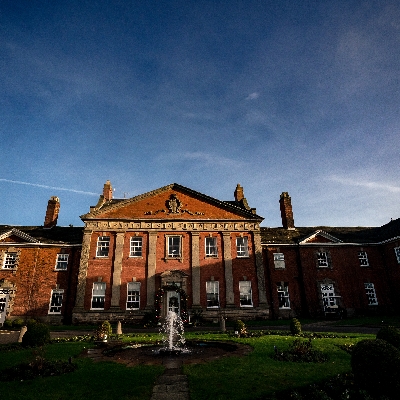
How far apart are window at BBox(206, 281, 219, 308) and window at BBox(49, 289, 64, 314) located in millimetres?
13448

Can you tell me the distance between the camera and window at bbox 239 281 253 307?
27203mm

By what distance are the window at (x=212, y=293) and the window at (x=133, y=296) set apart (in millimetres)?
6251

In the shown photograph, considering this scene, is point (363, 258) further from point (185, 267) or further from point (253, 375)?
point (253, 375)

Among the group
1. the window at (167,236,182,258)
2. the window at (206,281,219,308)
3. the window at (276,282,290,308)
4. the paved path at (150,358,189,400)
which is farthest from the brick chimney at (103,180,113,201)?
the paved path at (150,358,189,400)

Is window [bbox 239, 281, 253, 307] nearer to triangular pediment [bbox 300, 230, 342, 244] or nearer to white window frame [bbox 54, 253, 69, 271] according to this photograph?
triangular pediment [bbox 300, 230, 342, 244]

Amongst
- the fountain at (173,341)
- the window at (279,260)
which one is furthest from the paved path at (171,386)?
the window at (279,260)

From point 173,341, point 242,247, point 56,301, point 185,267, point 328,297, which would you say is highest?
point 242,247

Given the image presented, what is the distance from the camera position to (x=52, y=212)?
33.1 metres

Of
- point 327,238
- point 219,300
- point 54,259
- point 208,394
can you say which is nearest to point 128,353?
point 208,394

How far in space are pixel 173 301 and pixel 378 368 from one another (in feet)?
69.1

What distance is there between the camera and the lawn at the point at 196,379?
7250 millimetres

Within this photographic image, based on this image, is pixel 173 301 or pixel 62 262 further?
pixel 62 262

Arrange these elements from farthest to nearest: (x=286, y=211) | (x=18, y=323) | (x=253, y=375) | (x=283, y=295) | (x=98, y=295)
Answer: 1. (x=286, y=211)
2. (x=283, y=295)
3. (x=98, y=295)
4. (x=18, y=323)
5. (x=253, y=375)

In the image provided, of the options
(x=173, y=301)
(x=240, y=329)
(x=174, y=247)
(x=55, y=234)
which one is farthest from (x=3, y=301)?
(x=240, y=329)
